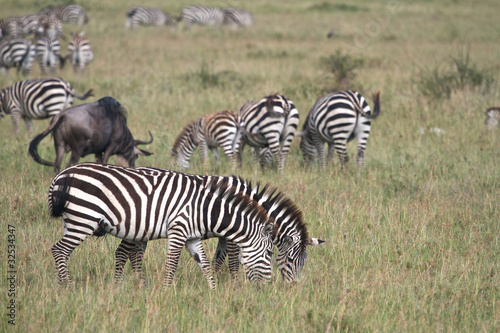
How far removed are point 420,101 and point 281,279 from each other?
31.2 feet

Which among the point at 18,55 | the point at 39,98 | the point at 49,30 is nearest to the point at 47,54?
the point at 18,55

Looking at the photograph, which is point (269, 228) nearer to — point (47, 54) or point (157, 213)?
point (157, 213)

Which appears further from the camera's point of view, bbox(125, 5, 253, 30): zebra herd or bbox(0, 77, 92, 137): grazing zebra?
bbox(125, 5, 253, 30): zebra herd

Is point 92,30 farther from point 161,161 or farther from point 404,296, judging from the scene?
point 404,296

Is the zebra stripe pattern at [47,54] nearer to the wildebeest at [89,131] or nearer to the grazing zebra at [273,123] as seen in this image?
the wildebeest at [89,131]

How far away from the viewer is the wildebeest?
7.88 m

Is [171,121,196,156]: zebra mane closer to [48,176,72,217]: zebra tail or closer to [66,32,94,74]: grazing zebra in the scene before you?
[48,176,72,217]: zebra tail

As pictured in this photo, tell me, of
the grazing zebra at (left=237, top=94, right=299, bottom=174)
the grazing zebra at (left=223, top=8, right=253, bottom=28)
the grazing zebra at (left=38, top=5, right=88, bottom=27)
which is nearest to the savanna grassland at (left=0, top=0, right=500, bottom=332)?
the grazing zebra at (left=237, top=94, right=299, bottom=174)

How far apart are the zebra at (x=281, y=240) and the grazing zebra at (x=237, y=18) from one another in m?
24.2

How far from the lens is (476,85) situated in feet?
46.0

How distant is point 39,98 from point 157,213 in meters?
6.91

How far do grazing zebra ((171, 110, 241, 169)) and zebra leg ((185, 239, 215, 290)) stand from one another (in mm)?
4849

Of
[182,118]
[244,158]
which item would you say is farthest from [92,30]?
[244,158]

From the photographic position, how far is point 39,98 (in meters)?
10.4
